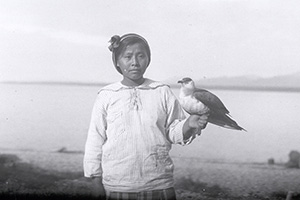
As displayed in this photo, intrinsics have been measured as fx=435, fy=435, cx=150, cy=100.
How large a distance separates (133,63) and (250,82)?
46.1 inches

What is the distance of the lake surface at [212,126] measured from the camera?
13.8 ft

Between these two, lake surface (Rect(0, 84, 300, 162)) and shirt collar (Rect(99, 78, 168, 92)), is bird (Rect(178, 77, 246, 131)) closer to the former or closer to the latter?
lake surface (Rect(0, 84, 300, 162))

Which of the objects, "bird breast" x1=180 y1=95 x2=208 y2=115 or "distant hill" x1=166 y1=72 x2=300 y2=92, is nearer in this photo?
"bird breast" x1=180 y1=95 x2=208 y2=115

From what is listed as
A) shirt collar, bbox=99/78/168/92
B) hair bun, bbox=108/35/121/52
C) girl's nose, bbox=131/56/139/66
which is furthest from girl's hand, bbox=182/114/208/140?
hair bun, bbox=108/35/121/52

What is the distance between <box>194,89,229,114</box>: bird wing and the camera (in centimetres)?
403

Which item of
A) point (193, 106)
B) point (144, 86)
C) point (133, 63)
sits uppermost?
point (133, 63)

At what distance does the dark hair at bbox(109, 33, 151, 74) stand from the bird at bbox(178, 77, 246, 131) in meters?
0.49

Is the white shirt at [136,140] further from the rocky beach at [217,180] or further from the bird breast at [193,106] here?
the rocky beach at [217,180]

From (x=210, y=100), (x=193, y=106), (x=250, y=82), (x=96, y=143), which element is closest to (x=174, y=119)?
(x=193, y=106)

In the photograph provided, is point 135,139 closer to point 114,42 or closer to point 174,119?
point 174,119

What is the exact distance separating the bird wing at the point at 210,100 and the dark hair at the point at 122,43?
0.61m

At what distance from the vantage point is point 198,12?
4.33 m

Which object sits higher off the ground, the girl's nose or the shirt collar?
the girl's nose

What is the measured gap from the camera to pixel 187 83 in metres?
4.18
